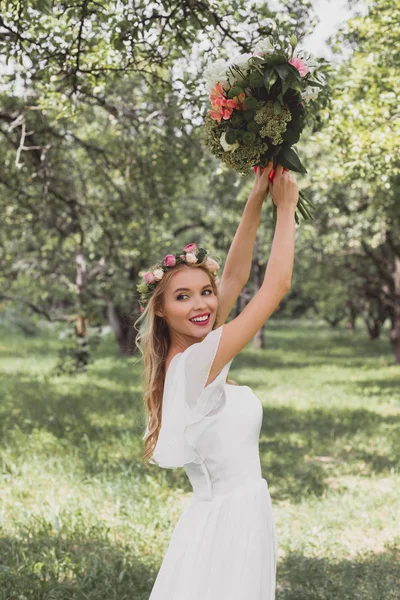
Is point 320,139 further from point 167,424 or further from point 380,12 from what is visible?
point 167,424

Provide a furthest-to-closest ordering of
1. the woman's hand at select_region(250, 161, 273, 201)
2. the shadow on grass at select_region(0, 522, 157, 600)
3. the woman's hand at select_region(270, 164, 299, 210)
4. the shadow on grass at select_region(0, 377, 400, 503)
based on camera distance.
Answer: the shadow on grass at select_region(0, 377, 400, 503) < the shadow on grass at select_region(0, 522, 157, 600) < the woman's hand at select_region(250, 161, 273, 201) < the woman's hand at select_region(270, 164, 299, 210)

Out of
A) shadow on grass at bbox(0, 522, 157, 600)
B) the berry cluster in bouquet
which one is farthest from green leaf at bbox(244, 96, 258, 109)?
Result: shadow on grass at bbox(0, 522, 157, 600)

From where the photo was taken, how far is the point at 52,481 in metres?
7.39

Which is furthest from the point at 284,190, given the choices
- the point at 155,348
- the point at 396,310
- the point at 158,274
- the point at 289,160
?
the point at 396,310

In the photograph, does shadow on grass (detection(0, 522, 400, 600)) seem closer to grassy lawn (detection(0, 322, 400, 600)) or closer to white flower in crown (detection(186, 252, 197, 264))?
grassy lawn (detection(0, 322, 400, 600))

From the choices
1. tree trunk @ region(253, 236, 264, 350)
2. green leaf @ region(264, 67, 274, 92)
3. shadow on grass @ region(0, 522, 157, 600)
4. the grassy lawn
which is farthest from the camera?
tree trunk @ region(253, 236, 264, 350)

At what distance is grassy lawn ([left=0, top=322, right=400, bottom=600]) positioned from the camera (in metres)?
5.07

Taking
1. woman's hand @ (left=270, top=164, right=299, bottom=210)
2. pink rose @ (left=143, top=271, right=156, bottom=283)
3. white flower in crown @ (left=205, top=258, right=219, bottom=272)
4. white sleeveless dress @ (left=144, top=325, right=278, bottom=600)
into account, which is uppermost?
woman's hand @ (left=270, top=164, right=299, bottom=210)

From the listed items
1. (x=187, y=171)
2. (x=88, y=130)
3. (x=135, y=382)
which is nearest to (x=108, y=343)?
(x=135, y=382)

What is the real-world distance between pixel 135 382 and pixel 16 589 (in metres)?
11.2

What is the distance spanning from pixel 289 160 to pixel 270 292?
0.52 metres

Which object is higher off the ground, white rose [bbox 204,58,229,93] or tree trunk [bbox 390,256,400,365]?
white rose [bbox 204,58,229,93]

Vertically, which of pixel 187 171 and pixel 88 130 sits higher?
pixel 88 130

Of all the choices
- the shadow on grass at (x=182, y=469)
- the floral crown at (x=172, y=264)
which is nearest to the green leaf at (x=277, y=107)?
the floral crown at (x=172, y=264)
